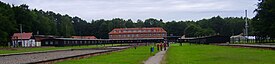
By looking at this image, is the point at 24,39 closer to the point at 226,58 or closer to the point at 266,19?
the point at 266,19

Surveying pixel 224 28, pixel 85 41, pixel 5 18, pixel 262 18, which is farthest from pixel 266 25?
pixel 224 28

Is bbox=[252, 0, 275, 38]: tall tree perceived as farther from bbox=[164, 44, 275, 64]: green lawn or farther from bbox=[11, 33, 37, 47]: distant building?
bbox=[11, 33, 37, 47]: distant building

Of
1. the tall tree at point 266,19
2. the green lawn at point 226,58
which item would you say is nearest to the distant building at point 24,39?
the tall tree at point 266,19

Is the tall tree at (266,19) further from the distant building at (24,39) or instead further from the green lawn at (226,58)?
→ the distant building at (24,39)

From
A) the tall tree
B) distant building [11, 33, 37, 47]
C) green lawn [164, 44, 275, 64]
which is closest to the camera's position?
green lawn [164, 44, 275, 64]

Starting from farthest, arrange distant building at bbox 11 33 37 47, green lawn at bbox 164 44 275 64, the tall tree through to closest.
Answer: distant building at bbox 11 33 37 47 < the tall tree < green lawn at bbox 164 44 275 64

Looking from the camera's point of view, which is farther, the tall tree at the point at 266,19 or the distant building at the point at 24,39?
the distant building at the point at 24,39

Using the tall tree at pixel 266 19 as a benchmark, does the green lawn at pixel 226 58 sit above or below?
below

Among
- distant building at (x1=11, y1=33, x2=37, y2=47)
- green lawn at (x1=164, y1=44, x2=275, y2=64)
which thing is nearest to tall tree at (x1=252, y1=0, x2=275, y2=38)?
green lawn at (x1=164, y1=44, x2=275, y2=64)

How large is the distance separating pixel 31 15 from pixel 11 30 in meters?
19.3

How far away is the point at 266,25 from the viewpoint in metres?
79.9

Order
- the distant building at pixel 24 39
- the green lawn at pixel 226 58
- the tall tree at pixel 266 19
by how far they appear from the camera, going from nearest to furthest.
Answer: the green lawn at pixel 226 58 → the tall tree at pixel 266 19 → the distant building at pixel 24 39

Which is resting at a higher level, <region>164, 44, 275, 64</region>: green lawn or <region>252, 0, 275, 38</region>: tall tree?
<region>252, 0, 275, 38</region>: tall tree

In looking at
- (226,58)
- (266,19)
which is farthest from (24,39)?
(226,58)
